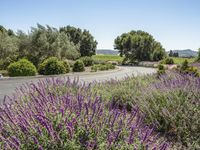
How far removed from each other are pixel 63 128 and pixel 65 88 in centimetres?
328

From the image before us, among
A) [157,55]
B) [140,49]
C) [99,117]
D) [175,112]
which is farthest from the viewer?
[157,55]

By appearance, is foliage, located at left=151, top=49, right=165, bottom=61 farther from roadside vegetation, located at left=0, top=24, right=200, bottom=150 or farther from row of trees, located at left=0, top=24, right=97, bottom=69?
roadside vegetation, located at left=0, top=24, right=200, bottom=150

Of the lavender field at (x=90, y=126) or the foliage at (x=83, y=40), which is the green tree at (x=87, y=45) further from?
the lavender field at (x=90, y=126)

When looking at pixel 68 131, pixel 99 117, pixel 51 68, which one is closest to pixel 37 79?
pixel 51 68

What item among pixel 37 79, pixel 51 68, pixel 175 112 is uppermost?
pixel 175 112

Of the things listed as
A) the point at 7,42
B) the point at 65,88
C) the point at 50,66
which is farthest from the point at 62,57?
the point at 65,88

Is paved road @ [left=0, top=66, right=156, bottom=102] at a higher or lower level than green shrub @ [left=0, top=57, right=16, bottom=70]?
lower

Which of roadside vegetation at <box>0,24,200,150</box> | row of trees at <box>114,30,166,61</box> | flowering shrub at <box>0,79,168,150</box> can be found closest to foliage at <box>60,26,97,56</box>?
row of trees at <box>114,30,166,61</box>

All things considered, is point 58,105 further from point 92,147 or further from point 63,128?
point 92,147

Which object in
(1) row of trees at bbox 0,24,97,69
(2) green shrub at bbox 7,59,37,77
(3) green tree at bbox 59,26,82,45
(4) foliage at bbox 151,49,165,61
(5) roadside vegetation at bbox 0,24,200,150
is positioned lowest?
(4) foliage at bbox 151,49,165,61

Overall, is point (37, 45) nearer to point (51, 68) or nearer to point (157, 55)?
point (51, 68)

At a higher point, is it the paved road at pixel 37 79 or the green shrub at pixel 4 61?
the green shrub at pixel 4 61

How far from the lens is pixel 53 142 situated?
9.43 feet

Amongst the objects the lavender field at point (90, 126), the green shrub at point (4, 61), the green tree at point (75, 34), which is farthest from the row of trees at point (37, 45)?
the green tree at point (75, 34)
